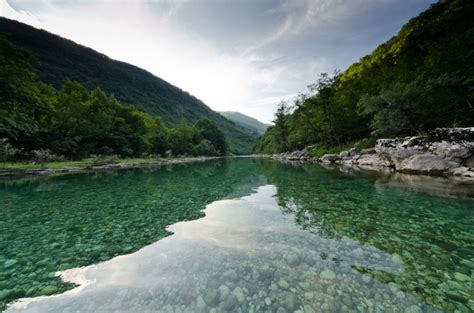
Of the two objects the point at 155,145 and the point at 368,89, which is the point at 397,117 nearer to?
the point at 368,89

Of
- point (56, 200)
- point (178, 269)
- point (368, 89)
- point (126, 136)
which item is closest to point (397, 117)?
point (368, 89)

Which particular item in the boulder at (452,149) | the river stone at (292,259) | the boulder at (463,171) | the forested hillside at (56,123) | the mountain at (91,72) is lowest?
the river stone at (292,259)

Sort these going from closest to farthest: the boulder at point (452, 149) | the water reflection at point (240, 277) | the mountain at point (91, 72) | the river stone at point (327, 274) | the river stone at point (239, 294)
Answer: the water reflection at point (240, 277), the river stone at point (239, 294), the river stone at point (327, 274), the boulder at point (452, 149), the mountain at point (91, 72)

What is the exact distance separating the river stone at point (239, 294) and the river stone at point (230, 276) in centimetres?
25

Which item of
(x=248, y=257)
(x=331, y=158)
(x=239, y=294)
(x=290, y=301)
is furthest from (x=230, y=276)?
(x=331, y=158)

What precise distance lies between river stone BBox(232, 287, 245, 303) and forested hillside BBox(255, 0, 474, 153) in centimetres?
2770

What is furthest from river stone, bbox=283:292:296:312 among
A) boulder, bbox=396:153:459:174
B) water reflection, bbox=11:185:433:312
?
boulder, bbox=396:153:459:174

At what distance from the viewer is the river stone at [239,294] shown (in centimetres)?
333

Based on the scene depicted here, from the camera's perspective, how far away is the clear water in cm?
329

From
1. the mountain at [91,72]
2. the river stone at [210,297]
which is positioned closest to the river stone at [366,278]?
the river stone at [210,297]

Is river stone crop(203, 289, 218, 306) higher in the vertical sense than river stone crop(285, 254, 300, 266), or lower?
higher

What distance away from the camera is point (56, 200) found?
35.5 ft

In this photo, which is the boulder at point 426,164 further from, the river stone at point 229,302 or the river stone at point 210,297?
the river stone at point 210,297

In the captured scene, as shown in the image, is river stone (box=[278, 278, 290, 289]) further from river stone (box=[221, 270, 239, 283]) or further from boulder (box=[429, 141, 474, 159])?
boulder (box=[429, 141, 474, 159])
